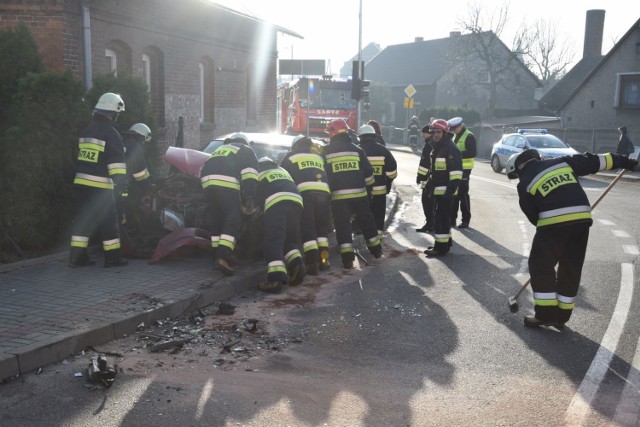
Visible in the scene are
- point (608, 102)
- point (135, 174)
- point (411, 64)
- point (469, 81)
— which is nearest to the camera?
point (135, 174)

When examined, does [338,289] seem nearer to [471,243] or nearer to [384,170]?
[384,170]

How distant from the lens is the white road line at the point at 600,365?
4.55m

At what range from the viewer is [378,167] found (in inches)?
403

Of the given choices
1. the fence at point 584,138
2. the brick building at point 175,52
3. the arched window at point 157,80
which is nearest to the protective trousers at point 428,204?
the brick building at point 175,52

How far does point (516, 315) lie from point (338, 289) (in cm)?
207

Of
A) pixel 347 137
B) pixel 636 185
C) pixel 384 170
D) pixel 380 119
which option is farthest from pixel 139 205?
pixel 380 119

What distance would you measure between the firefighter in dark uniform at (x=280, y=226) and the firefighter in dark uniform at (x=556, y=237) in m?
2.72

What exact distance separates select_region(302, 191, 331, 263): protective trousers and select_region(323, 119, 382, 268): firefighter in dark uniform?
0.30 meters

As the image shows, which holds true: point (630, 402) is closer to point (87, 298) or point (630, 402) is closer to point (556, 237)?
point (556, 237)

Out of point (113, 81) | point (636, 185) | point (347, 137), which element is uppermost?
point (113, 81)

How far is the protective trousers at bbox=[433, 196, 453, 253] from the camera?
392 inches

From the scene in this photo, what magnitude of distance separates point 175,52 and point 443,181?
9.50 meters

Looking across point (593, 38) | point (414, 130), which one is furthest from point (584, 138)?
point (593, 38)

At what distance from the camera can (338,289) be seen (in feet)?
26.3
